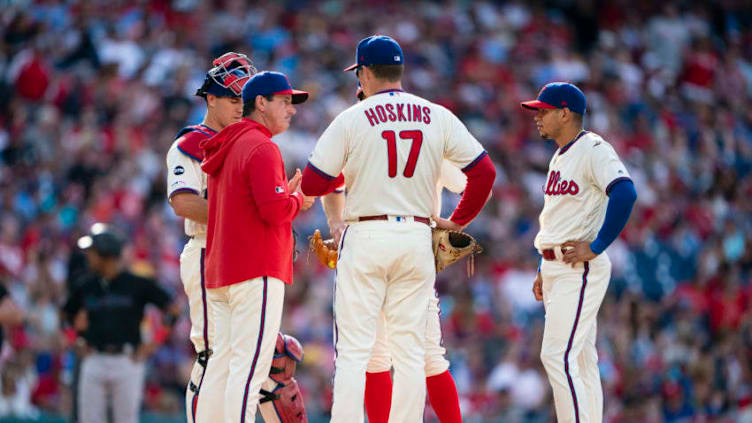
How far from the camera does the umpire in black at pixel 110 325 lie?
27.8 ft

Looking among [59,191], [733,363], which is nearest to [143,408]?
[59,191]

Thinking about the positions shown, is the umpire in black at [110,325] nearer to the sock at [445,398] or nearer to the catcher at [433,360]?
the catcher at [433,360]

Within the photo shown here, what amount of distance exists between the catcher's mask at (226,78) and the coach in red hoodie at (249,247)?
52cm

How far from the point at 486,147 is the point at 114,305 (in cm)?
799

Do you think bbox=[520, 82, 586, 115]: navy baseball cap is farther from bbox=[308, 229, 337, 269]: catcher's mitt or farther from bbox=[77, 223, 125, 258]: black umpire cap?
bbox=[77, 223, 125, 258]: black umpire cap

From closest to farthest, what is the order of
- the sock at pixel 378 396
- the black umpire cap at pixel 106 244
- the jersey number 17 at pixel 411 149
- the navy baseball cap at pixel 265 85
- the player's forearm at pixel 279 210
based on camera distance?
1. the player's forearm at pixel 279 210
2. the jersey number 17 at pixel 411 149
3. the navy baseball cap at pixel 265 85
4. the sock at pixel 378 396
5. the black umpire cap at pixel 106 244

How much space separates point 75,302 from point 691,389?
7.94 meters

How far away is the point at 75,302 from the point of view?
8773mm

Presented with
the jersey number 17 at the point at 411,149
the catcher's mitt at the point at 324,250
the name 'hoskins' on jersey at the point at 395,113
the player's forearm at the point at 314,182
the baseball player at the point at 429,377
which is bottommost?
the baseball player at the point at 429,377

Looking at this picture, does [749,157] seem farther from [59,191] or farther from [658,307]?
[59,191]

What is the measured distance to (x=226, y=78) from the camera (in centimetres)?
680

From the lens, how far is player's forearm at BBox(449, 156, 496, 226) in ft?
20.9

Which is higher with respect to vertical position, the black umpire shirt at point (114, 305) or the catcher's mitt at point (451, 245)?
the catcher's mitt at point (451, 245)

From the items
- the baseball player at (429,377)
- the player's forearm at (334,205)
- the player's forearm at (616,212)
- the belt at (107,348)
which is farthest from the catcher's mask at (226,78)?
the belt at (107,348)
